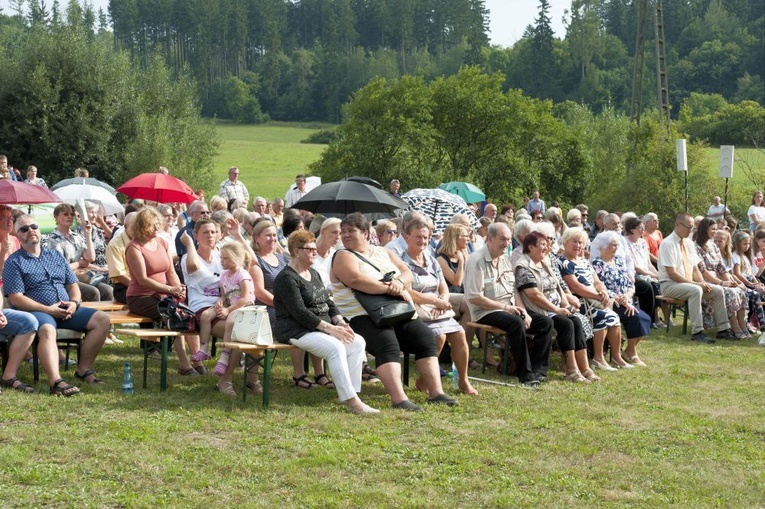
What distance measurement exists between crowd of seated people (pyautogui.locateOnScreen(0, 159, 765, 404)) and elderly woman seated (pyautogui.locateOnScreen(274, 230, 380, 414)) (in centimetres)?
1

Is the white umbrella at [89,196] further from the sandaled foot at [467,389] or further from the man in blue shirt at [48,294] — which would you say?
the sandaled foot at [467,389]

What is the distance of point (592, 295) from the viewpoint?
9.68m

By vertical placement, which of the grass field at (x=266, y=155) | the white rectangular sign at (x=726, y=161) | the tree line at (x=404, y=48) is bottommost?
the white rectangular sign at (x=726, y=161)

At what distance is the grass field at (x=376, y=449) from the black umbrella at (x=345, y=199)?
3.69 m

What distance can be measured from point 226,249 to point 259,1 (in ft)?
361

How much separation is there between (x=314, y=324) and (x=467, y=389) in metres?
1.49

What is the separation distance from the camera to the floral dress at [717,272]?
40.0 feet

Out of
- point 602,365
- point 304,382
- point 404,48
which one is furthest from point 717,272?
point 404,48

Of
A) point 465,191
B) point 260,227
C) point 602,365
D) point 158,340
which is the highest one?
point 465,191

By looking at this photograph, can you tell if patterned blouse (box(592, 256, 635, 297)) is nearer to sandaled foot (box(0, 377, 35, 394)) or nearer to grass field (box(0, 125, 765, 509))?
grass field (box(0, 125, 765, 509))

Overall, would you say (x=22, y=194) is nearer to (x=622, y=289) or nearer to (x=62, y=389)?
(x=62, y=389)

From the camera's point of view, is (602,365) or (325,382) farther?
(602,365)

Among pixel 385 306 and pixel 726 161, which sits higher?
pixel 726 161

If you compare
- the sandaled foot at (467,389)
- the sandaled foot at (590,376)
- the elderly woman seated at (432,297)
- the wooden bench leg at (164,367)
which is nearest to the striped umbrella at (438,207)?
the sandaled foot at (590,376)
